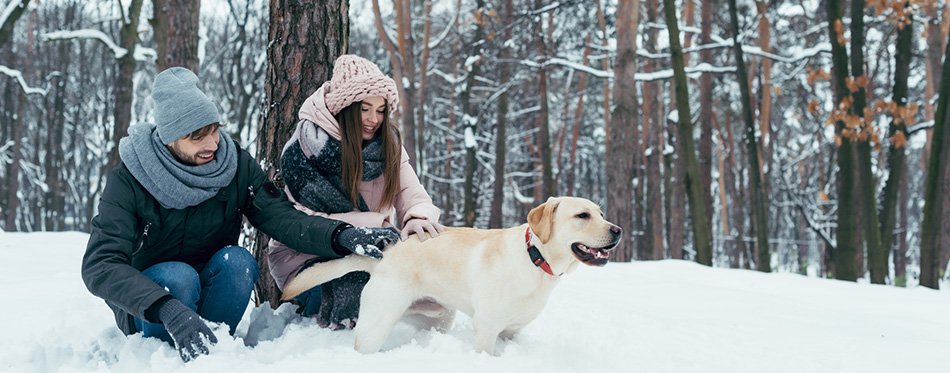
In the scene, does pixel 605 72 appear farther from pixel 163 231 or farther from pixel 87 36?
pixel 87 36

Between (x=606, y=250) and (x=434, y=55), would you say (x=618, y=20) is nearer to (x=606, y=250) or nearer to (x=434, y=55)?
(x=606, y=250)

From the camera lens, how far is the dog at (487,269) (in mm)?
2684

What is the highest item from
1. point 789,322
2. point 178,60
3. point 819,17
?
point 819,17

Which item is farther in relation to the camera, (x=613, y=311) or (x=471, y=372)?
(x=613, y=311)

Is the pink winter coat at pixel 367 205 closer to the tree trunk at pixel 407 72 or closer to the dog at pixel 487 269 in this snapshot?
the dog at pixel 487 269

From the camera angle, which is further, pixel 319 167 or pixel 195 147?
pixel 319 167

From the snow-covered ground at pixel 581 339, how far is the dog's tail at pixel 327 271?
0.24 m

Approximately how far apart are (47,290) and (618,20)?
897cm

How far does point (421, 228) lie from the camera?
295 cm

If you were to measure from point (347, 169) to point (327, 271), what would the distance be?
21.5 inches

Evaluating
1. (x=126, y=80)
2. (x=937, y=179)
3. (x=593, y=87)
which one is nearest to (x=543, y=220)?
(x=937, y=179)

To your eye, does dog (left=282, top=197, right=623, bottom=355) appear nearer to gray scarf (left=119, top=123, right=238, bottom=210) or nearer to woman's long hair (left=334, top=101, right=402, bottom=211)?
woman's long hair (left=334, top=101, right=402, bottom=211)

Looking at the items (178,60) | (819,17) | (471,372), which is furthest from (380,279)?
(819,17)

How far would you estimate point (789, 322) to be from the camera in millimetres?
3855
